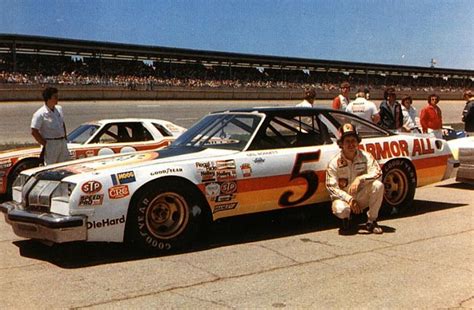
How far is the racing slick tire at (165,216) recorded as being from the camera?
502 centimetres

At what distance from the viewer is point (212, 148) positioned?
19.3 feet

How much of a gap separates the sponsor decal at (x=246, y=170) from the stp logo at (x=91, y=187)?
4.67 ft

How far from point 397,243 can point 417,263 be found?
72 centimetres

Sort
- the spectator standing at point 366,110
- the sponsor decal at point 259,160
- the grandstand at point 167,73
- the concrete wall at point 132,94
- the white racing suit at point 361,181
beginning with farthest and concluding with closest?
the grandstand at point 167,73
the concrete wall at point 132,94
the spectator standing at point 366,110
the white racing suit at point 361,181
the sponsor decal at point 259,160

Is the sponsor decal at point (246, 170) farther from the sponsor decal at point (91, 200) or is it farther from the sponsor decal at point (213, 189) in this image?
the sponsor decal at point (91, 200)

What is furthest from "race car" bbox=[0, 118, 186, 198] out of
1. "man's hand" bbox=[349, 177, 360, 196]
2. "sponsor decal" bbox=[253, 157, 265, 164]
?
"man's hand" bbox=[349, 177, 360, 196]

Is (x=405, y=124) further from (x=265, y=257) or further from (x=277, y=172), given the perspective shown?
(x=265, y=257)

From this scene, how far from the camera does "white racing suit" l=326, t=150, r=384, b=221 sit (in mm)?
5961

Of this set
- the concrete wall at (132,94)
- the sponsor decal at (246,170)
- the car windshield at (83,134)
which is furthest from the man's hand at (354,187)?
the concrete wall at (132,94)

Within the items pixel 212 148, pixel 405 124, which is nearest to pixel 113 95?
pixel 405 124

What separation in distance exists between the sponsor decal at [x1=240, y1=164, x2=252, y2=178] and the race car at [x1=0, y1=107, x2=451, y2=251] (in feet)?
0.03

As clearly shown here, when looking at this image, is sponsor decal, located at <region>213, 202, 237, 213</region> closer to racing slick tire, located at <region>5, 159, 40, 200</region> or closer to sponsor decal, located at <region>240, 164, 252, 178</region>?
sponsor decal, located at <region>240, 164, 252, 178</region>

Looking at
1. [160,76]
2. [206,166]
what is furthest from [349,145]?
[160,76]

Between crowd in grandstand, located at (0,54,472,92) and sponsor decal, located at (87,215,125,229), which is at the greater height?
crowd in grandstand, located at (0,54,472,92)
